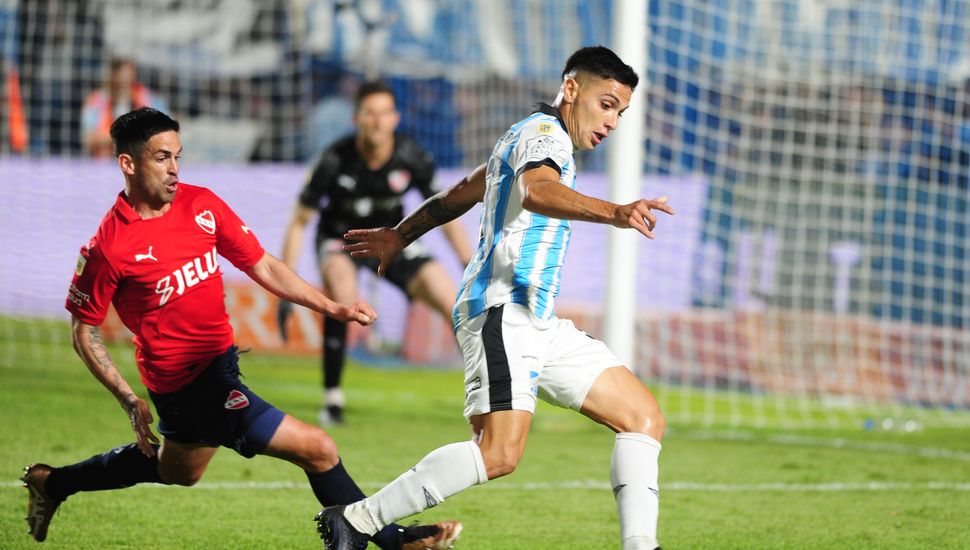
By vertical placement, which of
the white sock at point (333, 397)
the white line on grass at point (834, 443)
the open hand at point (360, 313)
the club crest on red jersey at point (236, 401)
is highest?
the open hand at point (360, 313)

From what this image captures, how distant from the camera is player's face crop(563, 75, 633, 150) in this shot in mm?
4457

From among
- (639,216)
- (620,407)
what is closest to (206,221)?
(620,407)

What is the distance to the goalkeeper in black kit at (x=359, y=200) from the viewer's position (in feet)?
29.1

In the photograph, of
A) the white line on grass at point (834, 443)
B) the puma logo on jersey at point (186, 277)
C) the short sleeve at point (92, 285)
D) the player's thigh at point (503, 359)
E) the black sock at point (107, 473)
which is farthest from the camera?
the white line on grass at point (834, 443)

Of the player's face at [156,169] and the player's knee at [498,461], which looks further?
the player's face at [156,169]

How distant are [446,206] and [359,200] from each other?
13.7ft

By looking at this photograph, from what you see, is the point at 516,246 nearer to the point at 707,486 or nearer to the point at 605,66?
the point at 605,66

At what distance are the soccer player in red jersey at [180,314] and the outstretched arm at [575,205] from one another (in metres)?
0.88

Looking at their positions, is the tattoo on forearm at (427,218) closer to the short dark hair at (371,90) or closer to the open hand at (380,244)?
the open hand at (380,244)

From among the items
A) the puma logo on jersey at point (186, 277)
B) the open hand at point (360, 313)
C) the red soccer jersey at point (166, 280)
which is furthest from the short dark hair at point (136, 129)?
the open hand at point (360, 313)

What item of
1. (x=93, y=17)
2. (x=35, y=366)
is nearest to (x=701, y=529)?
(x=35, y=366)

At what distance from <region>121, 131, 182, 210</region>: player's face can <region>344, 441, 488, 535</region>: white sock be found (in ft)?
4.45

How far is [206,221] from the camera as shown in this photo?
15.5ft

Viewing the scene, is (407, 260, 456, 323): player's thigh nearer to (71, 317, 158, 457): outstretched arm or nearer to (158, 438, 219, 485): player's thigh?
(158, 438, 219, 485): player's thigh
